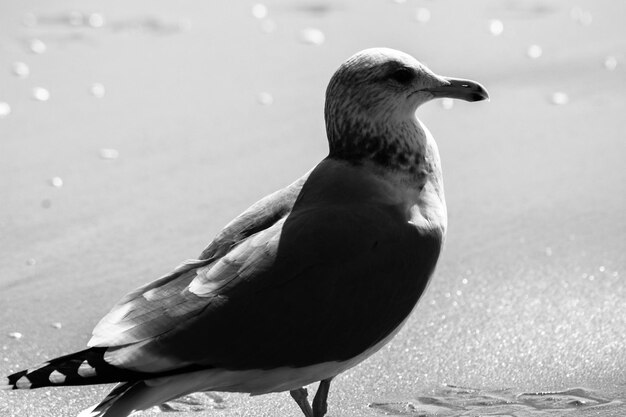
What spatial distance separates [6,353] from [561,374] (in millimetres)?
1720

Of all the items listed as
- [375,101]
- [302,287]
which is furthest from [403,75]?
[302,287]

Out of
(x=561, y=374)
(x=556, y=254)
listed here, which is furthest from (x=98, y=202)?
(x=561, y=374)

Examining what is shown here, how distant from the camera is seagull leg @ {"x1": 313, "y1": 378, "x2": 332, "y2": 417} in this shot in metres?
3.51

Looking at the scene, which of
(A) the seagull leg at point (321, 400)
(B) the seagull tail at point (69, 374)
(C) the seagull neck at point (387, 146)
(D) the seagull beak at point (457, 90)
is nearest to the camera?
(B) the seagull tail at point (69, 374)

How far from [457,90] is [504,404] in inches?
37.2

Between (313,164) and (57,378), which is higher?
(313,164)

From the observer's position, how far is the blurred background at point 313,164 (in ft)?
12.6

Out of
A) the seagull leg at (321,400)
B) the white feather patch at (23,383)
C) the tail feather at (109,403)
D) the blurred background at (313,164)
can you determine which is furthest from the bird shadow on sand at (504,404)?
the white feather patch at (23,383)

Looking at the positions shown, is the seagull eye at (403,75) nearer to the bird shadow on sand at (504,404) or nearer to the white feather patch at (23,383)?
the bird shadow on sand at (504,404)

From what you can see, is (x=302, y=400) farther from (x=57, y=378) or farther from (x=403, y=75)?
(x=403, y=75)

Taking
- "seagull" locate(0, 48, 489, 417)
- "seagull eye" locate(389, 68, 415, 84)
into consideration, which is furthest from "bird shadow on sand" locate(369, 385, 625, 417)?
"seagull eye" locate(389, 68, 415, 84)

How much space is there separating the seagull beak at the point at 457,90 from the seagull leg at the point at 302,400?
962mm

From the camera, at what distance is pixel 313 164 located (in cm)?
561

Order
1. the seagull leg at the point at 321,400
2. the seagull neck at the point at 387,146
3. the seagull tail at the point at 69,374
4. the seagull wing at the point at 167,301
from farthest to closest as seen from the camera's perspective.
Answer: the seagull neck at the point at 387,146
the seagull leg at the point at 321,400
the seagull wing at the point at 167,301
the seagull tail at the point at 69,374
